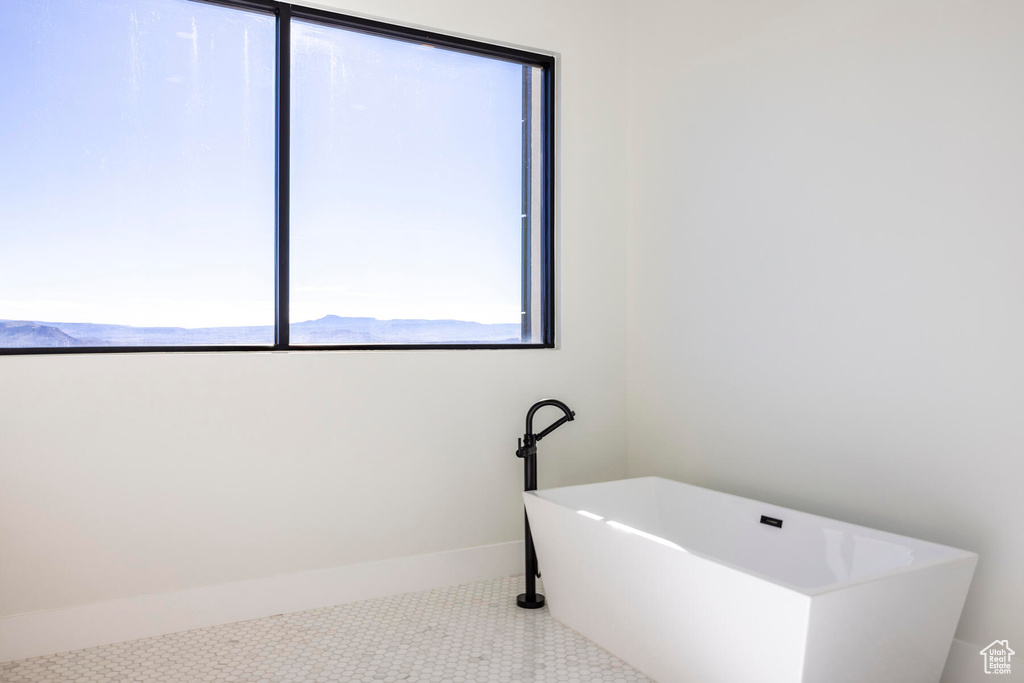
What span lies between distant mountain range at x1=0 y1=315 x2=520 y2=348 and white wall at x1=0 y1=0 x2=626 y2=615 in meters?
0.09

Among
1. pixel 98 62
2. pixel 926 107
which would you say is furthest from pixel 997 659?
pixel 98 62

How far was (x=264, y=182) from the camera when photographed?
3.07 m

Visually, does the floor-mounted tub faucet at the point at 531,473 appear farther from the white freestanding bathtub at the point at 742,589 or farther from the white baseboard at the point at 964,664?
the white baseboard at the point at 964,664

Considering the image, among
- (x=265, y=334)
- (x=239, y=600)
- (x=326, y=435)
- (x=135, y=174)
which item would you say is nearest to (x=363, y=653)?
(x=239, y=600)

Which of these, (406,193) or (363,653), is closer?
(363,653)

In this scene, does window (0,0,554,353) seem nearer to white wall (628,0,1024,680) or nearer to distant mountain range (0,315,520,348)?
distant mountain range (0,315,520,348)

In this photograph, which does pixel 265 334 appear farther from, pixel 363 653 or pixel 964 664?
pixel 964 664

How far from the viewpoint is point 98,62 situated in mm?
2770

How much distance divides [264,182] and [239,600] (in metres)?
1.68

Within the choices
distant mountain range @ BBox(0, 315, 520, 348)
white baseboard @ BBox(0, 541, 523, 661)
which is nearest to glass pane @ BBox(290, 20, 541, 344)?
distant mountain range @ BBox(0, 315, 520, 348)

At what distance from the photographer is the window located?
2713 mm

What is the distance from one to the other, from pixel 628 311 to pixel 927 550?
1.96m

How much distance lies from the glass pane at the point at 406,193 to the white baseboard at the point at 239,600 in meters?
0.98

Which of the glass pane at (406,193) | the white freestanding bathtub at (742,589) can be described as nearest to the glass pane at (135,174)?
the glass pane at (406,193)
